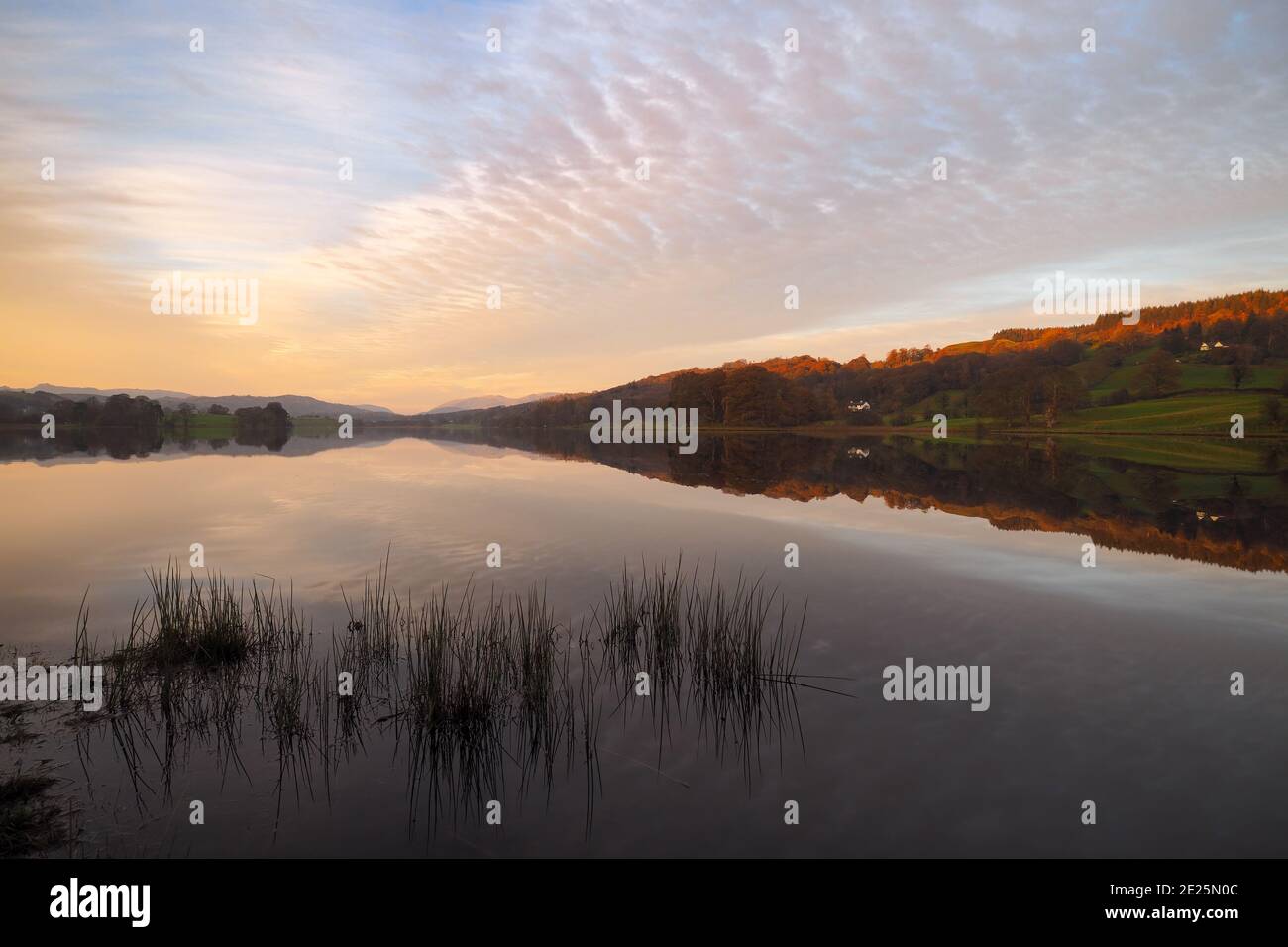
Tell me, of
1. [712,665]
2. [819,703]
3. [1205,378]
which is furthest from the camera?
[1205,378]

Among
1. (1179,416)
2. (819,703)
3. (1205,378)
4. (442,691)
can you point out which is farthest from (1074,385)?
(442,691)

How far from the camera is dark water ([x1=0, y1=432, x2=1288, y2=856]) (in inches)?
217

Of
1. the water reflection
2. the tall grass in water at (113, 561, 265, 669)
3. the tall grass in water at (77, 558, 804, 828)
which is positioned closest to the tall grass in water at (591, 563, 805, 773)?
the tall grass in water at (77, 558, 804, 828)

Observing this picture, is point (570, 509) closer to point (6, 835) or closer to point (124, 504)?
point (124, 504)

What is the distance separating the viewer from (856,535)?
18.7m

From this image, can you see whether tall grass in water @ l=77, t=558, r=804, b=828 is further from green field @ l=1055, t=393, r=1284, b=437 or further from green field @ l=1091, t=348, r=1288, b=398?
green field @ l=1091, t=348, r=1288, b=398

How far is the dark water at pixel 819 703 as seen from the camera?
5.50m

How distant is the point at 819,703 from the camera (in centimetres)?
789

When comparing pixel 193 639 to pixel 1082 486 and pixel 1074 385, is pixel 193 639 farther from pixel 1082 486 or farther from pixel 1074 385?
pixel 1074 385

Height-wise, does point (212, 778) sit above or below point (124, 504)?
below

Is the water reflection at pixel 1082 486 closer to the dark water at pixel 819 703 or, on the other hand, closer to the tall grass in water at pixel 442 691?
the dark water at pixel 819 703

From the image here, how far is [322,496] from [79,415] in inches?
5193

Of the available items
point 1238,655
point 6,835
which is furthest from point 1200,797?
point 6,835

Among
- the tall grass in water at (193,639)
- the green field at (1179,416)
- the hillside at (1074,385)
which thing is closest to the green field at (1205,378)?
the hillside at (1074,385)
